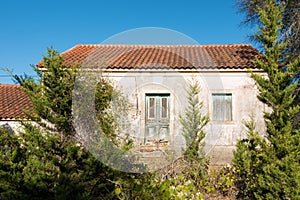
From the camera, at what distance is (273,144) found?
17.4 feet

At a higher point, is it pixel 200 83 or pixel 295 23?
pixel 295 23

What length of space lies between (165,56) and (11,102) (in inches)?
290

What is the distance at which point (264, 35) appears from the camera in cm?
571

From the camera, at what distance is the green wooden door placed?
1132cm

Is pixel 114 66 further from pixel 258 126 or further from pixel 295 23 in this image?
pixel 295 23

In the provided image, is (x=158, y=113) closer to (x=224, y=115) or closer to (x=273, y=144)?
(x=224, y=115)

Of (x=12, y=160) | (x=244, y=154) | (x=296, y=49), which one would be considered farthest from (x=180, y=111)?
(x=12, y=160)

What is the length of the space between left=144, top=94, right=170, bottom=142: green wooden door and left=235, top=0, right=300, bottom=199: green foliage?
562cm

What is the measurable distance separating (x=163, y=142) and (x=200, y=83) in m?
2.65

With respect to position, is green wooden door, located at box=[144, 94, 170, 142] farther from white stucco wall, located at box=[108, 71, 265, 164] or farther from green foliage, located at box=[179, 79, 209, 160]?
green foliage, located at box=[179, 79, 209, 160]

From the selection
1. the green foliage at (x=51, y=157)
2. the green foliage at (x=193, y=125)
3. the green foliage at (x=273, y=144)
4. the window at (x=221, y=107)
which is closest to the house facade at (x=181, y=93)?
A: the window at (x=221, y=107)

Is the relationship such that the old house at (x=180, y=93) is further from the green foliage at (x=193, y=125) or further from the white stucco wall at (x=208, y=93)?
the green foliage at (x=193, y=125)

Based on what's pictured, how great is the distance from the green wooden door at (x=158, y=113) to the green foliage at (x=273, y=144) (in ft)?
18.5

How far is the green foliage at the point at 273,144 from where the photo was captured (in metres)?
4.98
